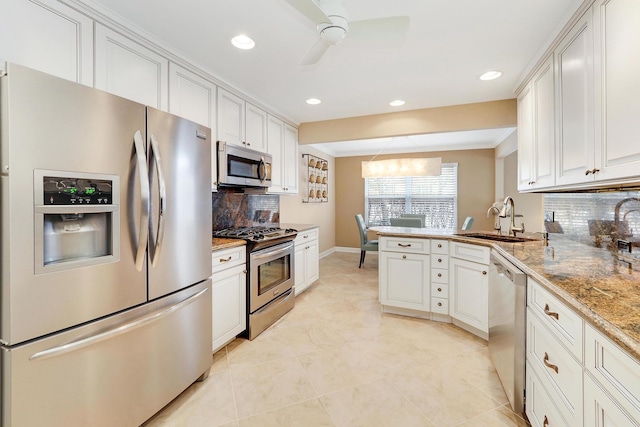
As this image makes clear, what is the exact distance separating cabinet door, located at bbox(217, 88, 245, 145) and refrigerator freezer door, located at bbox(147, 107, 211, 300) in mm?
850

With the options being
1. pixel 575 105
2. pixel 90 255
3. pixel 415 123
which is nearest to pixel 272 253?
pixel 90 255

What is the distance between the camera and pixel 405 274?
2934mm

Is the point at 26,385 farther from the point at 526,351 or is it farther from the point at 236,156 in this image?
the point at 526,351

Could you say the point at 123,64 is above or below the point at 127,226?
above

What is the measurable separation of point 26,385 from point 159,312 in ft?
1.77

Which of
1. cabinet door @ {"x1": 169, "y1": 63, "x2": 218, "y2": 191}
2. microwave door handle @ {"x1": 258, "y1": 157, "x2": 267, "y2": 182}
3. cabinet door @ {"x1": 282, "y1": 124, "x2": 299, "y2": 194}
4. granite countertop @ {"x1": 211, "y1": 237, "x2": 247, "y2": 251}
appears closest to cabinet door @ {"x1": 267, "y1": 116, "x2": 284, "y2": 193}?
cabinet door @ {"x1": 282, "y1": 124, "x2": 299, "y2": 194}


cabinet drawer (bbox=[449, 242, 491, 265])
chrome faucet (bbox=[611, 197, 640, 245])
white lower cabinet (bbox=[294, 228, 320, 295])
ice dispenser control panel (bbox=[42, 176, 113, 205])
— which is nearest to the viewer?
ice dispenser control panel (bbox=[42, 176, 113, 205])

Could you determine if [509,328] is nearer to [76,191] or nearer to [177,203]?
[177,203]

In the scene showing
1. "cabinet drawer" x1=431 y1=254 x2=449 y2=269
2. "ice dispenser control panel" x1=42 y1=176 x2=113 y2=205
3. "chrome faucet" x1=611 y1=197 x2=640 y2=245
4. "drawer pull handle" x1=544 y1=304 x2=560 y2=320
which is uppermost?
"ice dispenser control panel" x1=42 y1=176 x2=113 y2=205

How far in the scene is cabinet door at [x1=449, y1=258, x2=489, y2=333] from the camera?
7.91 ft

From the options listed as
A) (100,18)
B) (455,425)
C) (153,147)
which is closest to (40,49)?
(100,18)

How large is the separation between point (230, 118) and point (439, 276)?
8.51 feet

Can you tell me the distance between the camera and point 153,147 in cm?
148

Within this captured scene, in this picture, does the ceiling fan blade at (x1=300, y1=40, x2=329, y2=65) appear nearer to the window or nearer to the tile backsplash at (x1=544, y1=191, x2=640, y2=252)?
the tile backsplash at (x1=544, y1=191, x2=640, y2=252)
